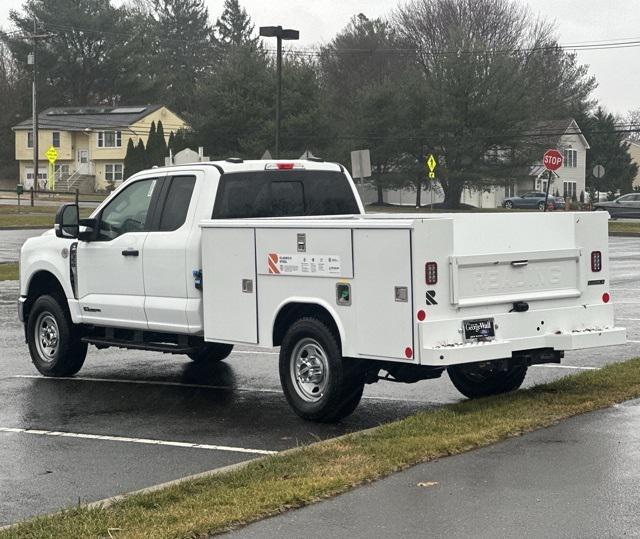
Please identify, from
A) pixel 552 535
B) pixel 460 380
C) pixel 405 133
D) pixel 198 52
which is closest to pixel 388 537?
pixel 552 535

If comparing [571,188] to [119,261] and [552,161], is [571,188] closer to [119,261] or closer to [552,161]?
[552,161]

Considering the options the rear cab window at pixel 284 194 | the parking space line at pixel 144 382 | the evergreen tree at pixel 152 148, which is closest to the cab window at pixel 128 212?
the rear cab window at pixel 284 194

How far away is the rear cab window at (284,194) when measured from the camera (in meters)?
10.9

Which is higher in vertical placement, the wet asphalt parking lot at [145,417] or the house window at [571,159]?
the house window at [571,159]

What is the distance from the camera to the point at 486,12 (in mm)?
86188

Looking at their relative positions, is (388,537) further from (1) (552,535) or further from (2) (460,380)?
(2) (460,380)

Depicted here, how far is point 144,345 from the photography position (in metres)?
11.5

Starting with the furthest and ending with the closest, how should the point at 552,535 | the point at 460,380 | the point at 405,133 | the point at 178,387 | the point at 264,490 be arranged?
1. the point at 405,133
2. the point at 178,387
3. the point at 460,380
4. the point at 264,490
5. the point at 552,535

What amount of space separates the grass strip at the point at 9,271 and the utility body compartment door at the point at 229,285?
15.5 m

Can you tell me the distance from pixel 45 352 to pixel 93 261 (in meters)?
1.37

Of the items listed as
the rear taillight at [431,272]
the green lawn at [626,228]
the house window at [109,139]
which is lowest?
the rear taillight at [431,272]

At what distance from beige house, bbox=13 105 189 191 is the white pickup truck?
261 feet

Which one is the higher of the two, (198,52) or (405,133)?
(198,52)

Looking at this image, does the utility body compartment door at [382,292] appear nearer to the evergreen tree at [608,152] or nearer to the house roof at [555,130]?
the house roof at [555,130]
